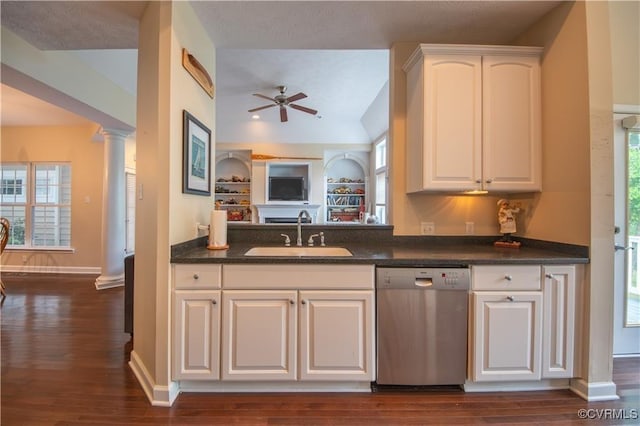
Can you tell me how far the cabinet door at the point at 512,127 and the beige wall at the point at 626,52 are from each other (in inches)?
30.0

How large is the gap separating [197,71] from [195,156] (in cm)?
61

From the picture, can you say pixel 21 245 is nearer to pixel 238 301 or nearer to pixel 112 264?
pixel 112 264

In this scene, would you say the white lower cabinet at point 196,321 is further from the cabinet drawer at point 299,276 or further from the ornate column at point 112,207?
the ornate column at point 112,207

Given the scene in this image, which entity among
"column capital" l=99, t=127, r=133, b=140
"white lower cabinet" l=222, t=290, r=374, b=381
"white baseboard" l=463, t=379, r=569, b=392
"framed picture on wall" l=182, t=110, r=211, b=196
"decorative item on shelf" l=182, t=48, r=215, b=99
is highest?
"column capital" l=99, t=127, r=133, b=140

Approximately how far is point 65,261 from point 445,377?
6.48 meters

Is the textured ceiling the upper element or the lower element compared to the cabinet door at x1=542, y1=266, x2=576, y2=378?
upper

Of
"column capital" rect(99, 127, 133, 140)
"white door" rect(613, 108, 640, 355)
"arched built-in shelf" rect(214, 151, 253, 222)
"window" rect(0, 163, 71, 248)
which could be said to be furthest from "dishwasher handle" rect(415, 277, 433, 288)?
"arched built-in shelf" rect(214, 151, 253, 222)

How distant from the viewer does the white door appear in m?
2.45

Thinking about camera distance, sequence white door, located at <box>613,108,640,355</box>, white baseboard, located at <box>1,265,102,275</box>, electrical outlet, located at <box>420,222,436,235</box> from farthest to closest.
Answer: white baseboard, located at <box>1,265,102,275</box> → electrical outlet, located at <box>420,222,436,235</box> → white door, located at <box>613,108,640,355</box>

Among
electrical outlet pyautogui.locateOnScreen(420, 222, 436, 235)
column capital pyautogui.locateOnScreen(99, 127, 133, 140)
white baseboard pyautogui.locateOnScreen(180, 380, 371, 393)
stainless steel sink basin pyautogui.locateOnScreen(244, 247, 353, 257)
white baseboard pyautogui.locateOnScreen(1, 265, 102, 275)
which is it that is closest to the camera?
white baseboard pyautogui.locateOnScreen(180, 380, 371, 393)

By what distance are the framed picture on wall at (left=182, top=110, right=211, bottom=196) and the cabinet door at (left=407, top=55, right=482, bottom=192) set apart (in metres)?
1.66

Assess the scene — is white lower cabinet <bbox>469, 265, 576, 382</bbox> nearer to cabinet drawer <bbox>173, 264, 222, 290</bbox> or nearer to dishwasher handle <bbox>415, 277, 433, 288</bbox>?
dishwasher handle <bbox>415, 277, 433, 288</bbox>

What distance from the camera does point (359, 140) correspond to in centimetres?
755

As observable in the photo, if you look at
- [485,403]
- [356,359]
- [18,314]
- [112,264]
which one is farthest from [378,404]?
[112,264]
